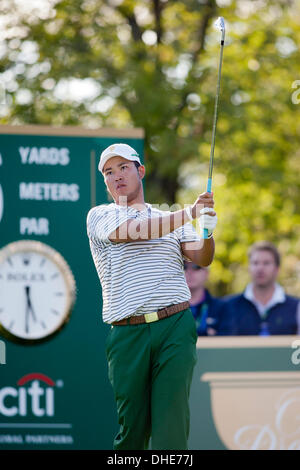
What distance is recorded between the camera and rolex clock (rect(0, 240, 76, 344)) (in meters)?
5.15

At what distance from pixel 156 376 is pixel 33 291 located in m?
1.83

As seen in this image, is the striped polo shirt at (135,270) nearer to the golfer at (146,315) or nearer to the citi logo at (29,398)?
the golfer at (146,315)

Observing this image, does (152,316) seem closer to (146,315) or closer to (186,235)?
(146,315)

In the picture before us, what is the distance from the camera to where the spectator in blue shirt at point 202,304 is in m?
5.99

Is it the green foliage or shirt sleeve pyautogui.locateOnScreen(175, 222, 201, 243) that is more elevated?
the green foliage

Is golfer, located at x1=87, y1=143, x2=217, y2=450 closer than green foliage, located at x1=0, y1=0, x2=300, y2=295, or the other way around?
golfer, located at x1=87, y1=143, x2=217, y2=450

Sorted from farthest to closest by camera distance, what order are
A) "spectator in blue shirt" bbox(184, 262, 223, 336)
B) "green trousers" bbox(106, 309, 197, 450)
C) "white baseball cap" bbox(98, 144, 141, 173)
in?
"spectator in blue shirt" bbox(184, 262, 223, 336), "white baseball cap" bbox(98, 144, 141, 173), "green trousers" bbox(106, 309, 197, 450)

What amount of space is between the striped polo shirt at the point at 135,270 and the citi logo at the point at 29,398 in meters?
1.70

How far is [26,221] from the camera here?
522cm

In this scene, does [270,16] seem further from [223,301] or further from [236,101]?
[223,301]

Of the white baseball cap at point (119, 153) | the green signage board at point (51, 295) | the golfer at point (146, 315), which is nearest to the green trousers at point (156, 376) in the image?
the golfer at point (146, 315)

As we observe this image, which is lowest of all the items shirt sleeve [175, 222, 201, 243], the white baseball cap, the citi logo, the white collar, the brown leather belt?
the citi logo

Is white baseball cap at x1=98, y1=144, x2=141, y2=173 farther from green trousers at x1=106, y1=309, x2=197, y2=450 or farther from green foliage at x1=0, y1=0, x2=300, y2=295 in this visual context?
green foliage at x1=0, y1=0, x2=300, y2=295

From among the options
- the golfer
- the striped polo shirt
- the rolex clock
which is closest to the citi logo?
the rolex clock
